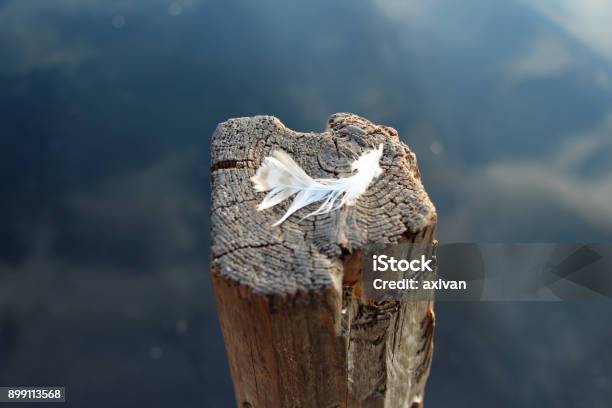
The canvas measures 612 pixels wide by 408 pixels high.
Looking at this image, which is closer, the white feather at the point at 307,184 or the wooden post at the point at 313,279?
the wooden post at the point at 313,279

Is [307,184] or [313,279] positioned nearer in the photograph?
[313,279]

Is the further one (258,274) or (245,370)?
(245,370)

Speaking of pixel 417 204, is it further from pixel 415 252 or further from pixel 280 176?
pixel 280 176

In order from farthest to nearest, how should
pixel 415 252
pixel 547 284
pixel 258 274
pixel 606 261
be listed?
pixel 606 261
pixel 547 284
pixel 415 252
pixel 258 274

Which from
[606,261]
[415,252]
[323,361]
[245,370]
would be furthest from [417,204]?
[606,261]
